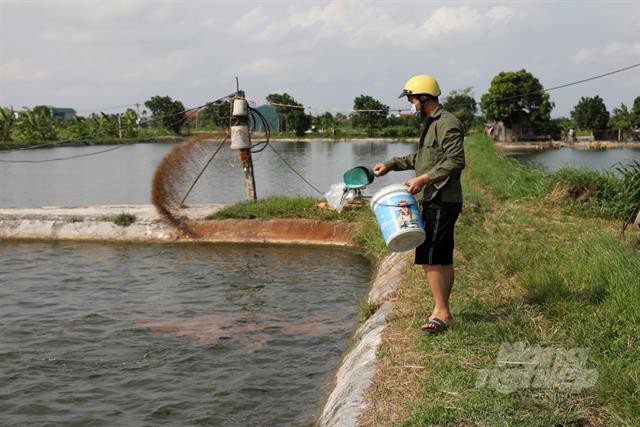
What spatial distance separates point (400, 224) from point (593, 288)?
1.71 metres

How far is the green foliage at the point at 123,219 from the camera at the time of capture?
487 inches

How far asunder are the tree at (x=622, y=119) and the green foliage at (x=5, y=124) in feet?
211

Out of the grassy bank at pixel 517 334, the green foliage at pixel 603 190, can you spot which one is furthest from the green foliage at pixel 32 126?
the grassy bank at pixel 517 334

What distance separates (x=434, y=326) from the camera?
4.81 meters

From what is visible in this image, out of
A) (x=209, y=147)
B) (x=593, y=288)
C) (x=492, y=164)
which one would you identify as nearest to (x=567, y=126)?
(x=492, y=164)

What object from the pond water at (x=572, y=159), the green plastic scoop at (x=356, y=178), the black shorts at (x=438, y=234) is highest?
the green plastic scoop at (x=356, y=178)

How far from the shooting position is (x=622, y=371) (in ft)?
12.4

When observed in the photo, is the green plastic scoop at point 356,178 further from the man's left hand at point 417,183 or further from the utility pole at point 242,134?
the utility pole at point 242,134

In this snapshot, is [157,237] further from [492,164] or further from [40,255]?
[492,164]

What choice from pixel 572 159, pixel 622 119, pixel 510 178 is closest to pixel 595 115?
pixel 622 119

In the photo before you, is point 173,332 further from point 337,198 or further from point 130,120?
point 130,120

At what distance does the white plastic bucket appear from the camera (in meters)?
4.77

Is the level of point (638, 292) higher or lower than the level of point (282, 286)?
higher

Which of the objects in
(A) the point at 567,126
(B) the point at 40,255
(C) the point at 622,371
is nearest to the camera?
(C) the point at 622,371
